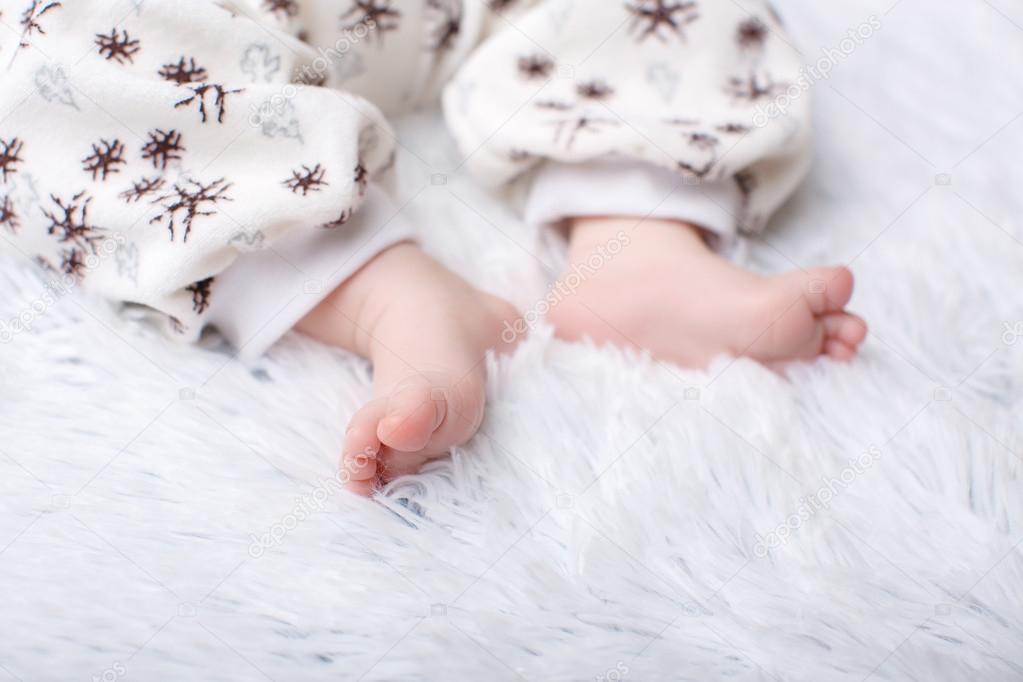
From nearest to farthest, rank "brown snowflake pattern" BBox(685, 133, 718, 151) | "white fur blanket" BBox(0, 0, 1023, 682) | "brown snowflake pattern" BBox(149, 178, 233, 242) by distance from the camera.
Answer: "white fur blanket" BBox(0, 0, 1023, 682) → "brown snowflake pattern" BBox(149, 178, 233, 242) → "brown snowflake pattern" BBox(685, 133, 718, 151)

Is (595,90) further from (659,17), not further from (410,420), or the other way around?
(410,420)

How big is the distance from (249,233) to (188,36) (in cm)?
14

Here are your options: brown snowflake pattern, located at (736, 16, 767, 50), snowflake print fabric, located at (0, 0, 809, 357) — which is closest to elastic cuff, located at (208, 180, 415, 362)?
snowflake print fabric, located at (0, 0, 809, 357)

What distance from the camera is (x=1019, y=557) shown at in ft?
1.79

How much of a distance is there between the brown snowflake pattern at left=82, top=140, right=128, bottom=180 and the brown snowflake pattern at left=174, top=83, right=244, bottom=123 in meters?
0.05

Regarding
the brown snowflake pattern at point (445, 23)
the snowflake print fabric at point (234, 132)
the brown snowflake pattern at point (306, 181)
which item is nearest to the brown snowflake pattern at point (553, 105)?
the snowflake print fabric at point (234, 132)

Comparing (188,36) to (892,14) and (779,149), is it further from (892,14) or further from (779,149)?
(892,14)

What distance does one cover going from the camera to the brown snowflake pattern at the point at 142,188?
0.63 metres

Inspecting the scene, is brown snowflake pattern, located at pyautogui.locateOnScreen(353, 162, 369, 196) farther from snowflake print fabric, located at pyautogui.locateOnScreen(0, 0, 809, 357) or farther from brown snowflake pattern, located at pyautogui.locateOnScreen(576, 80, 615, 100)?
brown snowflake pattern, located at pyautogui.locateOnScreen(576, 80, 615, 100)

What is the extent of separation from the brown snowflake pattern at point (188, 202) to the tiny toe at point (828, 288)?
0.39 meters

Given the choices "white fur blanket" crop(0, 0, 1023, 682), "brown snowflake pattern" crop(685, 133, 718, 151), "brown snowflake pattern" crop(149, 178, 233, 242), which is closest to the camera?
"white fur blanket" crop(0, 0, 1023, 682)

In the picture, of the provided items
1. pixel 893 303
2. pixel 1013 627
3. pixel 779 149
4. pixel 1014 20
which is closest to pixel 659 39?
pixel 779 149

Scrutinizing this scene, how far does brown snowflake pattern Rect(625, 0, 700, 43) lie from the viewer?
80cm

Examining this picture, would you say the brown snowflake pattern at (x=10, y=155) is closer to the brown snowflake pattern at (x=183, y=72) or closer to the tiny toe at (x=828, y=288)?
the brown snowflake pattern at (x=183, y=72)
